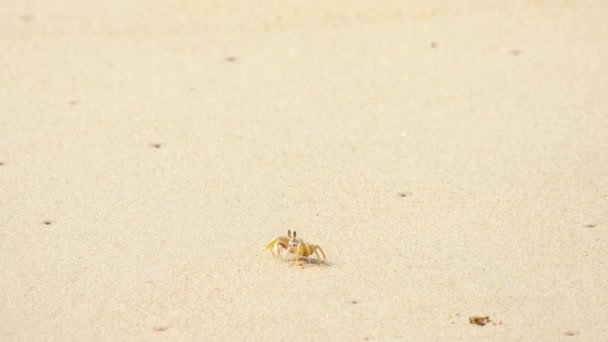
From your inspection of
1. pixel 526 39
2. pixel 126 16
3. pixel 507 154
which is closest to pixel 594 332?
pixel 507 154

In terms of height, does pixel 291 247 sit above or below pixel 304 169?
below

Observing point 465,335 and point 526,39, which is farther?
point 526,39

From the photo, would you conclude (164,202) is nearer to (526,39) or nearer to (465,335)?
(465,335)

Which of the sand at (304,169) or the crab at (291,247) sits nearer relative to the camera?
the sand at (304,169)

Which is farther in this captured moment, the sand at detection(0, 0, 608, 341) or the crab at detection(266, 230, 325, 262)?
the crab at detection(266, 230, 325, 262)
